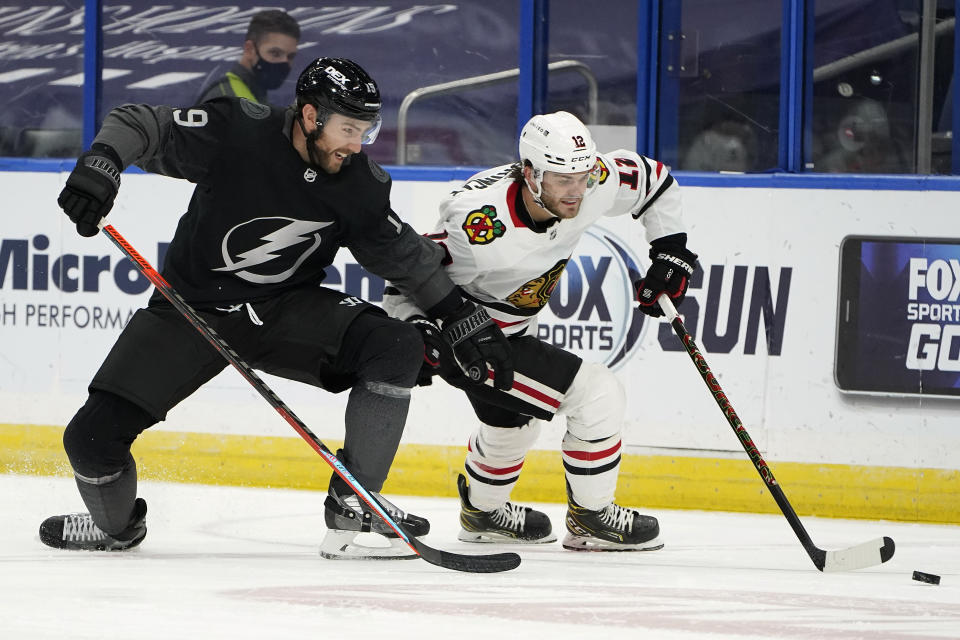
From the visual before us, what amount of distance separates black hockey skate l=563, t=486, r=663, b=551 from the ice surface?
0.06 metres

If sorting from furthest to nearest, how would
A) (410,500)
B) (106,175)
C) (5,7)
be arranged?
1. (5,7)
2. (410,500)
3. (106,175)

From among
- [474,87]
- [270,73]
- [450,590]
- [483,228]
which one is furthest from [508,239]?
[270,73]

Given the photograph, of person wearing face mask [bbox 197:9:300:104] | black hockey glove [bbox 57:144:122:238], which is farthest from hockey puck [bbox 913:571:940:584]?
person wearing face mask [bbox 197:9:300:104]

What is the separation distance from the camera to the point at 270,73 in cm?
461

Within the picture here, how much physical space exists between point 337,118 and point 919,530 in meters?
2.13

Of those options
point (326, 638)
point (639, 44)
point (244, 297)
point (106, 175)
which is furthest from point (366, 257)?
point (639, 44)

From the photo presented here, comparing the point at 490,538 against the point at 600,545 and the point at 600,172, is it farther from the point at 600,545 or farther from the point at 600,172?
the point at 600,172

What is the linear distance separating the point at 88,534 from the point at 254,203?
0.89 meters

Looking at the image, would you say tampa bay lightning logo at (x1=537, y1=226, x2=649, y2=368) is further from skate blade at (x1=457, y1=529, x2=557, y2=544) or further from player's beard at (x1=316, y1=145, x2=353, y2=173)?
player's beard at (x1=316, y1=145, x2=353, y2=173)

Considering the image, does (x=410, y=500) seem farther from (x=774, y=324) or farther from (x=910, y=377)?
(x=910, y=377)

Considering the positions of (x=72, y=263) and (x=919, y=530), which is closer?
(x=919, y=530)

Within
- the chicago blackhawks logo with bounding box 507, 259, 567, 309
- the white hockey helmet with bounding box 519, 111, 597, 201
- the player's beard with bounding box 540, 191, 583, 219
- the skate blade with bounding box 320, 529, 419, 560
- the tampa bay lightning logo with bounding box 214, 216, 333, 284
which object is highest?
the white hockey helmet with bounding box 519, 111, 597, 201

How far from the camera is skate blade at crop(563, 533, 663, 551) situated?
336 centimetres

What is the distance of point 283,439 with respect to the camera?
4359 millimetres
